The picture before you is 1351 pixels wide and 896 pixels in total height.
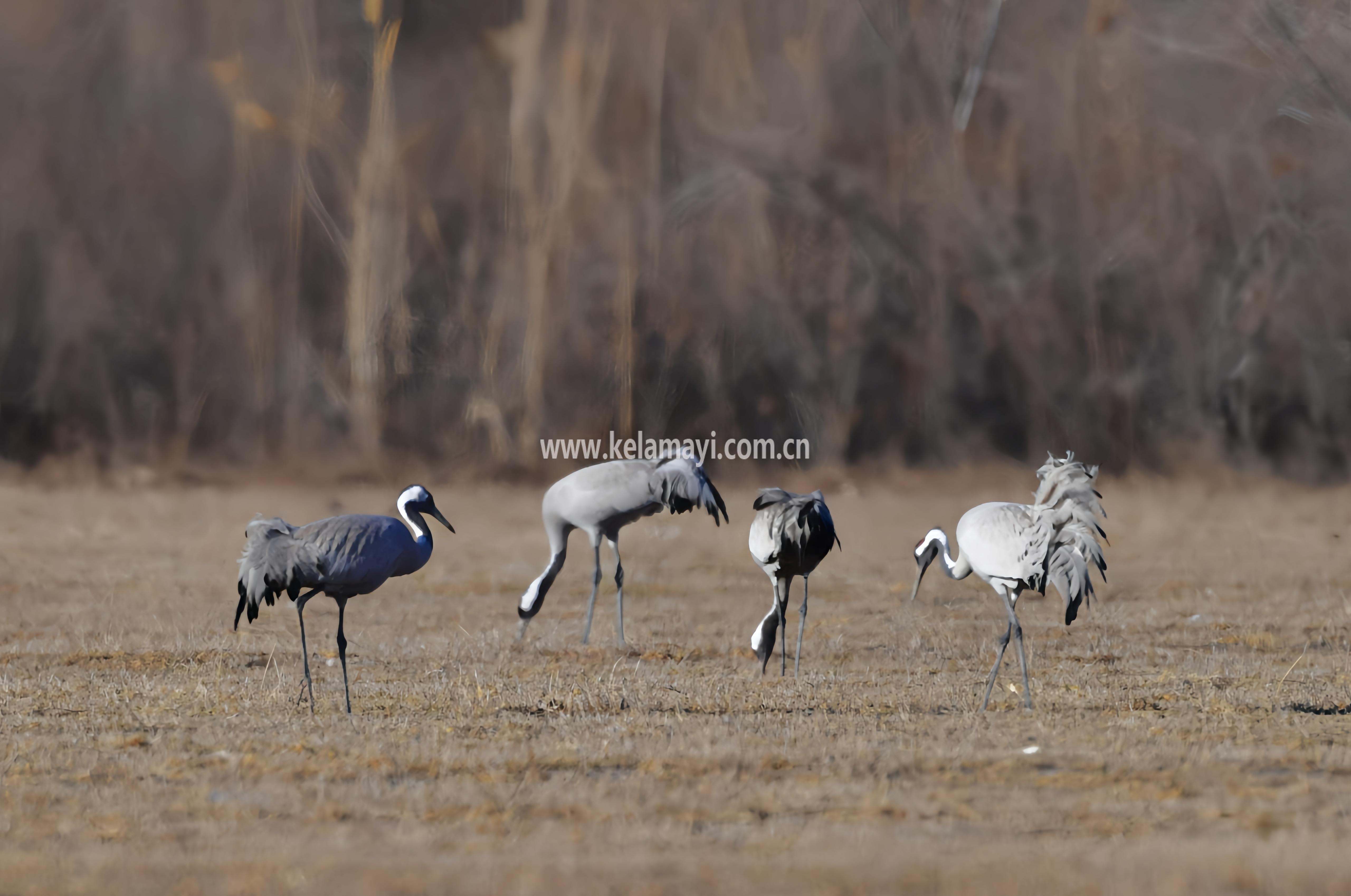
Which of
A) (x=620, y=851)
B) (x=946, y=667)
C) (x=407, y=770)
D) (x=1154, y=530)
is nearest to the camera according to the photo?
(x=620, y=851)

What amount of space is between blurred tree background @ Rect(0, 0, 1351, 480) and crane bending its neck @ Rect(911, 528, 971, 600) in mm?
14452

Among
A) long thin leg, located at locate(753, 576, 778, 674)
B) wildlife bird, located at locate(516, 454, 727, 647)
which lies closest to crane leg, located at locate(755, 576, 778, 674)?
long thin leg, located at locate(753, 576, 778, 674)

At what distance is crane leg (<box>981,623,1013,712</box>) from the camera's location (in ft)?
28.0

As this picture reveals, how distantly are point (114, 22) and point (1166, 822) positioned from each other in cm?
2625

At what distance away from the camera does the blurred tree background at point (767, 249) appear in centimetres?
2572

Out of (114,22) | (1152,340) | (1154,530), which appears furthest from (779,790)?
(114,22)

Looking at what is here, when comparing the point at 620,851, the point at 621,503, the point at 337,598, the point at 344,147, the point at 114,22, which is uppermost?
the point at 114,22

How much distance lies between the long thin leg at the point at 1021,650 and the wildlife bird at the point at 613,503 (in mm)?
3021

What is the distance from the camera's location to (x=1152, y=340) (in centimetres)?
2633

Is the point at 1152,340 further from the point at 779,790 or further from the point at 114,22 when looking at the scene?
the point at 779,790

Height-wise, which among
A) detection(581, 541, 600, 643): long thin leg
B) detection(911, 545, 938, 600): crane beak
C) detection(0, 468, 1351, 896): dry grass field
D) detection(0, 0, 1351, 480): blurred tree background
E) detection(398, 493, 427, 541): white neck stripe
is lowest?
detection(0, 468, 1351, 896): dry grass field

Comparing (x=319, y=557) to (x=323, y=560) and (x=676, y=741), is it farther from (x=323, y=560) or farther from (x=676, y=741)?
(x=676, y=741)

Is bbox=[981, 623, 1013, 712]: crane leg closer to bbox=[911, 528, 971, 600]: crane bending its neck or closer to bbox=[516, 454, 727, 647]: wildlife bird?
bbox=[911, 528, 971, 600]: crane bending its neck

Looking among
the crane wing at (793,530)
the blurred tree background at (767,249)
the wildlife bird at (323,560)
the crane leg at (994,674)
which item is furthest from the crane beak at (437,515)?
the blurred tree background at (767,249)
